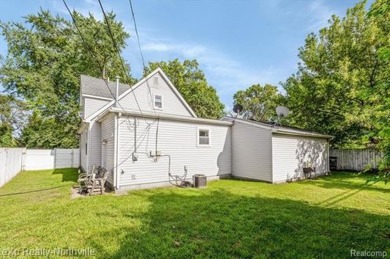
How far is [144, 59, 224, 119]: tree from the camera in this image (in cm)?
2917

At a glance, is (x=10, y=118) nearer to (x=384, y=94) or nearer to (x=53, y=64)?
(x=53, y=64)

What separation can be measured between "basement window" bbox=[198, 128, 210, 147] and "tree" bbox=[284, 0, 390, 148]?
912 cm

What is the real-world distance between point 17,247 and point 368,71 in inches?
786

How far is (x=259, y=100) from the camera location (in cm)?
3531

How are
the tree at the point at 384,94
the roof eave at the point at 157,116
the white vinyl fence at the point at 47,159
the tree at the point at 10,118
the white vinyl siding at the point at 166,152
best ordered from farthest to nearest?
the tree at the point at 10,118
the white vinyl fence at the point at 47,159
the white vinyl siding at the point at 166,152
the roof eave at the point at 157,116
the tree at the point at 384,94

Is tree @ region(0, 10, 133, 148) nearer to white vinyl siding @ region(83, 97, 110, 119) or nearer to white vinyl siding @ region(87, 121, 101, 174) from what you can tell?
white vinyl siding @ region(83, 97, 110, 119)

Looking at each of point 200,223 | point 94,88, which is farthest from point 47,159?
point 200,223

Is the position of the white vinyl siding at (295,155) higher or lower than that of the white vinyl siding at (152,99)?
lower

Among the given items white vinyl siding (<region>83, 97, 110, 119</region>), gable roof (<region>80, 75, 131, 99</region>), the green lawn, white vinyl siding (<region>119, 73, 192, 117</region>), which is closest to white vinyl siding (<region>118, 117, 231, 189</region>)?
the green lawn

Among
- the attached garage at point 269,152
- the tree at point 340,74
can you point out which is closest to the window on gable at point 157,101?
the attached garage at point 269,152

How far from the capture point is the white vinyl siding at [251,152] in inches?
422

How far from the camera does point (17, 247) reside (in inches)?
158

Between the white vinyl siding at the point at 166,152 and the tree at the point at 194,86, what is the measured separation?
17319mm

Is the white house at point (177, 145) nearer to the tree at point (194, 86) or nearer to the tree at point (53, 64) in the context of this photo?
the tree at point (53, 64)
